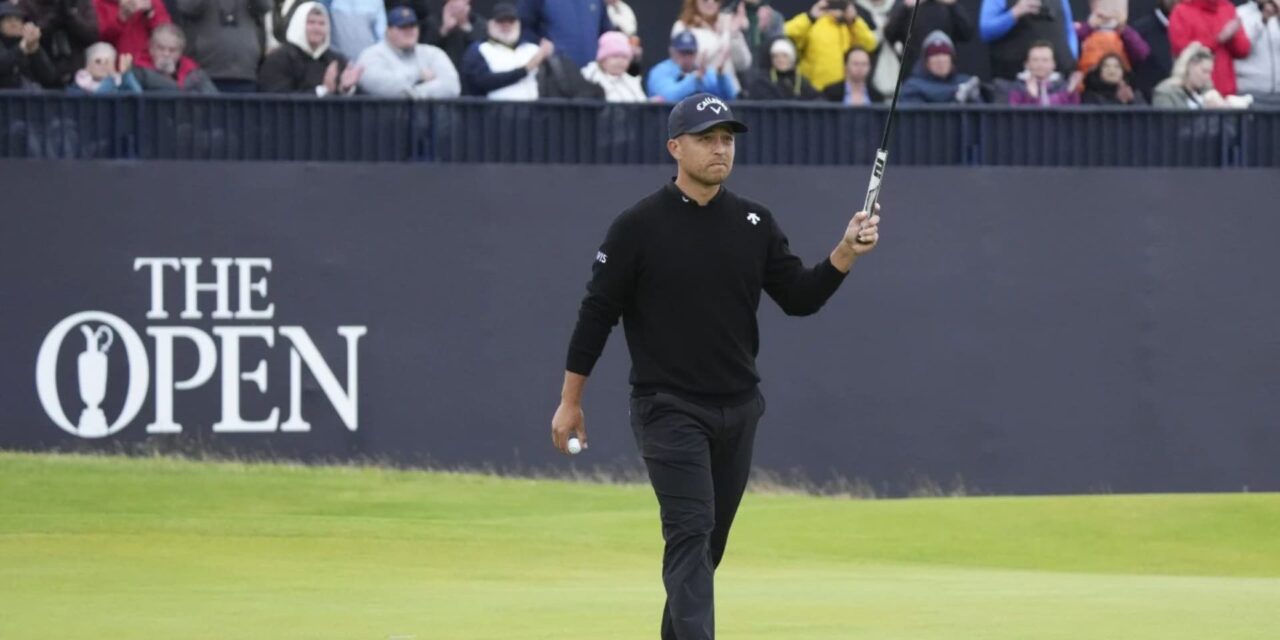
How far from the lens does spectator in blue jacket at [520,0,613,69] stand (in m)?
17.5

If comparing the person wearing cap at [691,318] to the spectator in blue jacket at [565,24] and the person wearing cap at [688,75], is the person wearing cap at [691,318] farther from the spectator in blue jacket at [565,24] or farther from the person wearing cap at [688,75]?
the spectator in blue jacket at [565,24]

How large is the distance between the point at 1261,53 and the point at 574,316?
18.8 ft

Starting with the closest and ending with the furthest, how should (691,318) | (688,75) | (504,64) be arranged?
(691,318), (504,64), (688,75)

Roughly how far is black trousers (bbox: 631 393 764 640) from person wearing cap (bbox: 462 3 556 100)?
A: 9922mm

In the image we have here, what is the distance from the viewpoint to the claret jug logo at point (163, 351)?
16484mm

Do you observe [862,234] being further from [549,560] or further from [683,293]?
[549,560]

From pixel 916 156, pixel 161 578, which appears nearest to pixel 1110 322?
pixel 916 156

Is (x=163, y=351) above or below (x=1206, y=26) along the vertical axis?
below

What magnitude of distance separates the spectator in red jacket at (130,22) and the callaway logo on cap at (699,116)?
9.77 metres

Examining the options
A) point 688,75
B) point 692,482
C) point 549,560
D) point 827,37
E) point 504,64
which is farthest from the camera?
point 827,37

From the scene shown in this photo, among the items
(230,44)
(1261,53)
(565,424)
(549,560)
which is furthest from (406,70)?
(565,424)

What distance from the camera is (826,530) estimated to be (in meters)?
14.8

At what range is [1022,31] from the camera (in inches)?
711

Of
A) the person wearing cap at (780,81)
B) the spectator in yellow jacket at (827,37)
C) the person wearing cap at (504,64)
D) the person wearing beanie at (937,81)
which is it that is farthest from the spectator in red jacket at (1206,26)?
the person wearing cap at (504,64)
